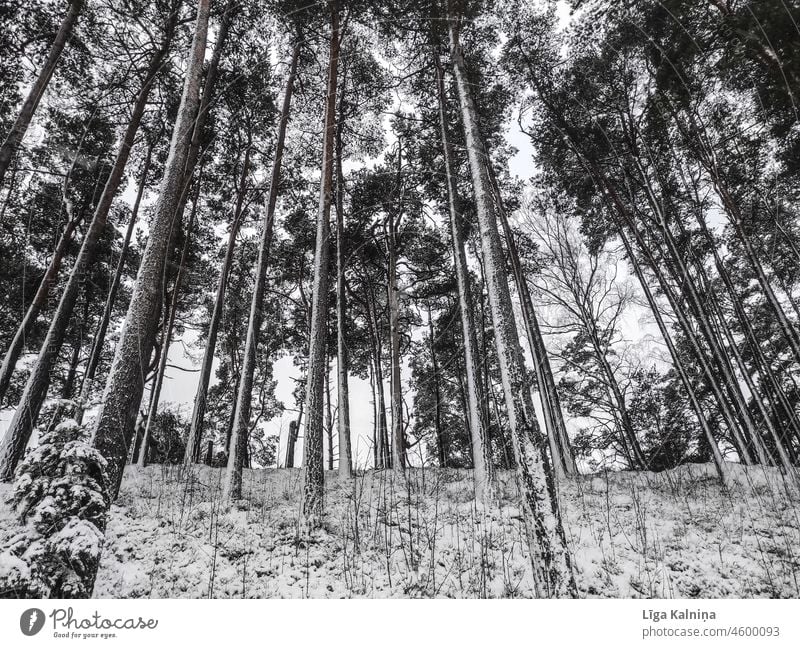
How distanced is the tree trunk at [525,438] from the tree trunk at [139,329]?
10.3ft

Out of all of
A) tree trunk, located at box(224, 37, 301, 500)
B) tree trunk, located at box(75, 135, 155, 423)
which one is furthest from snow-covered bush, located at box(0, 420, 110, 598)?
tree trunk, located at box(75, 135, 155, 423)

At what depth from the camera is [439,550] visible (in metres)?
3.43

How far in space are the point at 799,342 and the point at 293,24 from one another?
10.3 m

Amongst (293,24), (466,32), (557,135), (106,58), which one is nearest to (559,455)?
(557,135)

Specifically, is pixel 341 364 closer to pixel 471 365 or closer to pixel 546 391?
pixel 471 365

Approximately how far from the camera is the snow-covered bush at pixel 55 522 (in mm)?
1861

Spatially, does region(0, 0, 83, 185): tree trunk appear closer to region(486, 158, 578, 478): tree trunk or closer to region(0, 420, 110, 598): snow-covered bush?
region(0, 420, 110, 598): snow-covered bush

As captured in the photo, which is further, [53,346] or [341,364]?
[341,364]

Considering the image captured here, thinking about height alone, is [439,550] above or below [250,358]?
below

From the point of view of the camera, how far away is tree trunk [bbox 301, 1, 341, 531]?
3.96 metres

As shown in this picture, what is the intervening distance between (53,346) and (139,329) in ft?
14.3

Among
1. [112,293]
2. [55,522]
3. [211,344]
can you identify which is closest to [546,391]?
[55,522]

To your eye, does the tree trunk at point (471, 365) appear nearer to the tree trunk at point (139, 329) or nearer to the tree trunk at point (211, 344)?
the tree trunk at point (139, 329)
